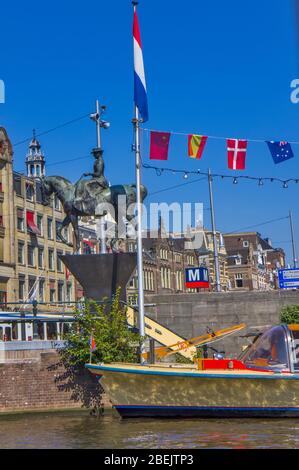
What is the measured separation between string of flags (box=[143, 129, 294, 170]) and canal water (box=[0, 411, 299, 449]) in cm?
964

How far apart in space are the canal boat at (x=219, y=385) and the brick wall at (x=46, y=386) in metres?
2.78

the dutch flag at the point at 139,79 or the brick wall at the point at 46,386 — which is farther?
the dutch flag at the point at 139,79

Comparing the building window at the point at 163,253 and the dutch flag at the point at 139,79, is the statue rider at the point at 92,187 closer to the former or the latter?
the dutch flag at the point at 139,79

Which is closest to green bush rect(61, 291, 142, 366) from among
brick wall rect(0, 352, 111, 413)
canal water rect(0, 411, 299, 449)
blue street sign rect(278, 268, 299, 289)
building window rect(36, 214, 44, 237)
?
brick wall rect(0, 352, 111, 413)

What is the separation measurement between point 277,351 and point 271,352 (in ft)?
0.70

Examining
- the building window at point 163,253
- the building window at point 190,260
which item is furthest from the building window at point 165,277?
the building window at point 190,260

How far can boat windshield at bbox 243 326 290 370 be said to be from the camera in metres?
20.1

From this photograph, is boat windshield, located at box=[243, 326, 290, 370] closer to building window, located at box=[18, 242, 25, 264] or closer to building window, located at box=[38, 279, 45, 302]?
building window, located at box=[18, 242, 25, 264]

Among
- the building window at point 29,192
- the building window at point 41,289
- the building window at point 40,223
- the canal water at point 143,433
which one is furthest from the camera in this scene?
the building window at point 40,223

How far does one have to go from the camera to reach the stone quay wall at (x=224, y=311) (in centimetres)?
3600

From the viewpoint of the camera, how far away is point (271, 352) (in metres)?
20.5

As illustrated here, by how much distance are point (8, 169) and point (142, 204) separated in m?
39.5

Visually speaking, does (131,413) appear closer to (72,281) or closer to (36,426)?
(36,426)
